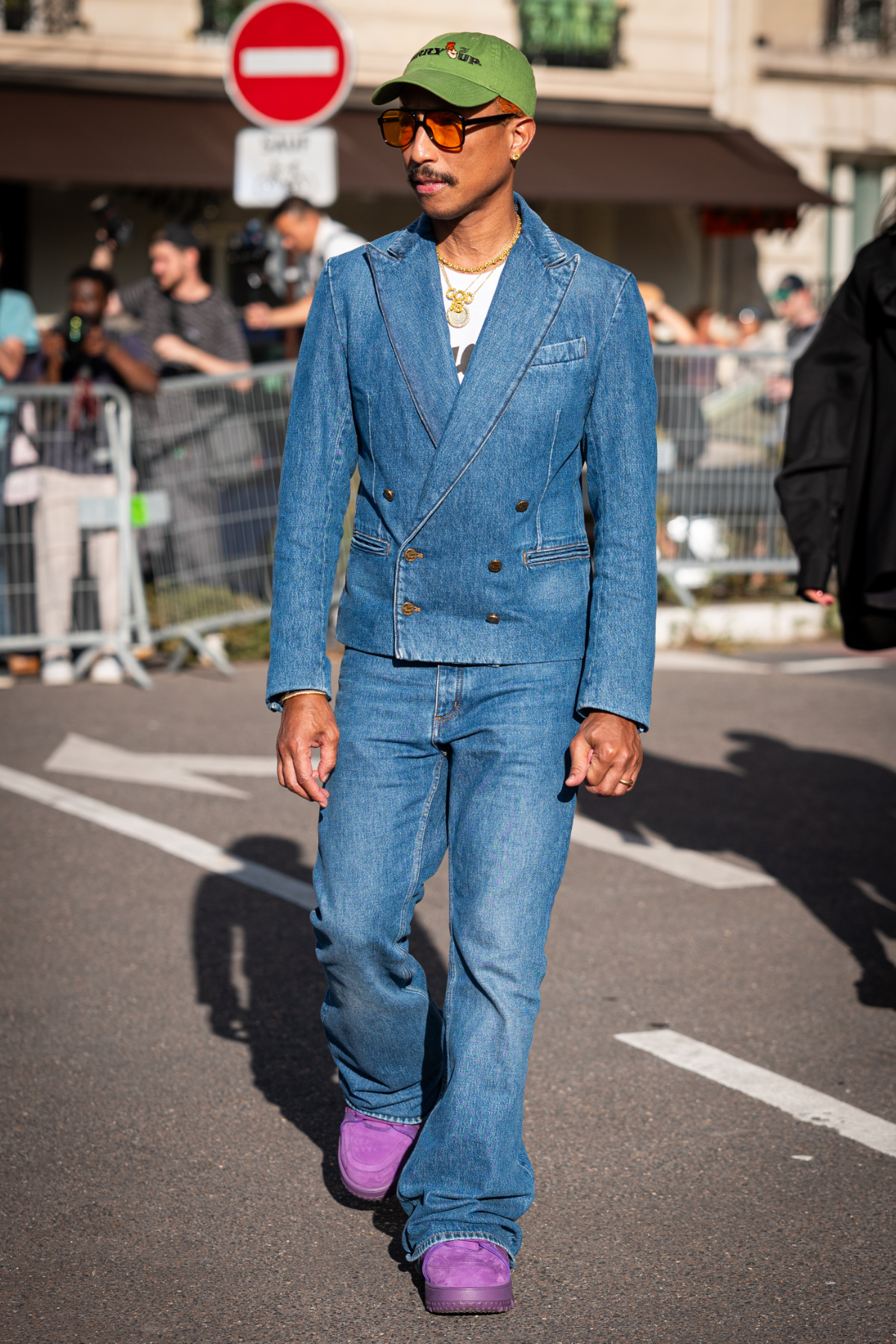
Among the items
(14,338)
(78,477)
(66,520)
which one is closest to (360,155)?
(14,338)

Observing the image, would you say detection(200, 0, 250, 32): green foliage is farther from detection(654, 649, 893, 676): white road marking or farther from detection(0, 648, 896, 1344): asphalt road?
detection(0, 648, 896, 1344): asphalt road

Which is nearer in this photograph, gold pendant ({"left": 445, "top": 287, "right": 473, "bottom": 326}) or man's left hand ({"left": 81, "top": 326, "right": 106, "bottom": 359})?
gold pendant ({"left": 445, "top": 287, "right": 473, "bottom": 326})

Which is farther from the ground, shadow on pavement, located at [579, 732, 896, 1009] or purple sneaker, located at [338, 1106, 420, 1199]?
purple sneaker, located at [338, 1106, 420, 1199]

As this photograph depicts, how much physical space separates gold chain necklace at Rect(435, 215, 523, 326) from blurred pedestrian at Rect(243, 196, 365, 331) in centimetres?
631

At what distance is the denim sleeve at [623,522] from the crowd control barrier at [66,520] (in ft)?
20.7

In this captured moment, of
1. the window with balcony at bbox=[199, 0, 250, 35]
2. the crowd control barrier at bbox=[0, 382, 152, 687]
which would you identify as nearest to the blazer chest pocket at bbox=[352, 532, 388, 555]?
the crowd control barrier at bbox=[0, 382, 152, 687]

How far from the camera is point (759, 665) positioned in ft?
33.3

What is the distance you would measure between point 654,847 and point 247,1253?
326 centimetres

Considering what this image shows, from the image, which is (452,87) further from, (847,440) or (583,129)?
(583,129)

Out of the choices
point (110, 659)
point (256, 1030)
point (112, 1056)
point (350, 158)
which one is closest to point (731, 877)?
point (256, 1030)

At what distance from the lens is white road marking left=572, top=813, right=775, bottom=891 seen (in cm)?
584

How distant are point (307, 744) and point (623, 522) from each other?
67cm

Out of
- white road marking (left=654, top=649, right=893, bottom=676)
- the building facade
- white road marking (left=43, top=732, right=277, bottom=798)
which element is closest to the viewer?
white road marking (left=43, top=732, right=277, bottom=798)

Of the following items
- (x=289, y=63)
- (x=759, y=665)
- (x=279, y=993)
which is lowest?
(x=759, y=665)
